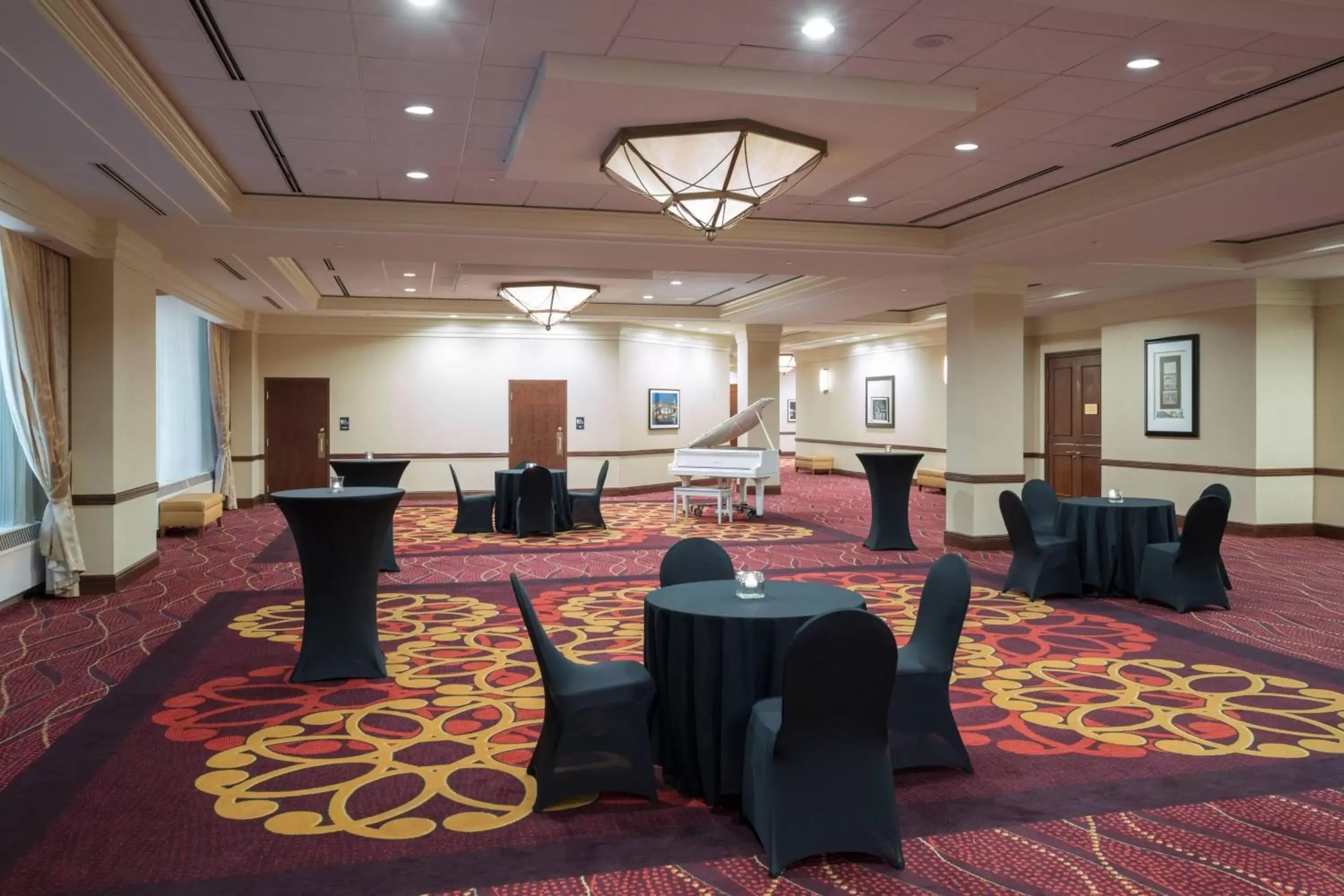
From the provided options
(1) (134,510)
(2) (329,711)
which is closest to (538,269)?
(1) (134,510)

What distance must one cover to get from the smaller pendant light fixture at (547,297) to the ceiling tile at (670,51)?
789 cm

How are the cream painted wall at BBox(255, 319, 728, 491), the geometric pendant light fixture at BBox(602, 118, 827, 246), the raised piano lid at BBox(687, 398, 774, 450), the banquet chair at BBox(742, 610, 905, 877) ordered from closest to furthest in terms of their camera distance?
the banquet chair at BBox(742, 610, 905, 877) → the geometric pendant light fixture at BBox(602, 118, 827, 246) → the raised piano lid at BBox(687, 398, 774, 450) → the cream painted wall at BBox(255, 319, 728, 491)

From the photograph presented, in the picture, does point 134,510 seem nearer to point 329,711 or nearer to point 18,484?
point 18,484

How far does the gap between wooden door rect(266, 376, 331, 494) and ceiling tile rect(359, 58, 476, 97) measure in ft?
38.5

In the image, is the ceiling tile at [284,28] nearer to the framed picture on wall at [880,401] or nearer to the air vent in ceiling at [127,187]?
the air vent in ceiling at [127,187]

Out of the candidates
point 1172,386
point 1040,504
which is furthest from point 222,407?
point 1172,386

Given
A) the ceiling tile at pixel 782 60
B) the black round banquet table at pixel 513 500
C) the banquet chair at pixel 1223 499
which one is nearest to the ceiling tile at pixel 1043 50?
the ceiling tile at pixel 782 60

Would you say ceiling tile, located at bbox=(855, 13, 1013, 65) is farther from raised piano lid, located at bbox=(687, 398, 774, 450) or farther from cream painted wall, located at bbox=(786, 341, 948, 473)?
cream painted wall, located at bbox=(786, 341, 948, 473)

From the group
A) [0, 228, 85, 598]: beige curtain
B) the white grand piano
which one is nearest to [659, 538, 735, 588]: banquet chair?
[0, 228, 85, 598]: beige curtain

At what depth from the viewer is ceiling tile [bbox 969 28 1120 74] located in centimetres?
490

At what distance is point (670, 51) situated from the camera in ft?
16.7

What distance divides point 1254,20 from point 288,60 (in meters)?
4.70

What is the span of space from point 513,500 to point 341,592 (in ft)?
21.9

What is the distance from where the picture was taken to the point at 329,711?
16.7ft
